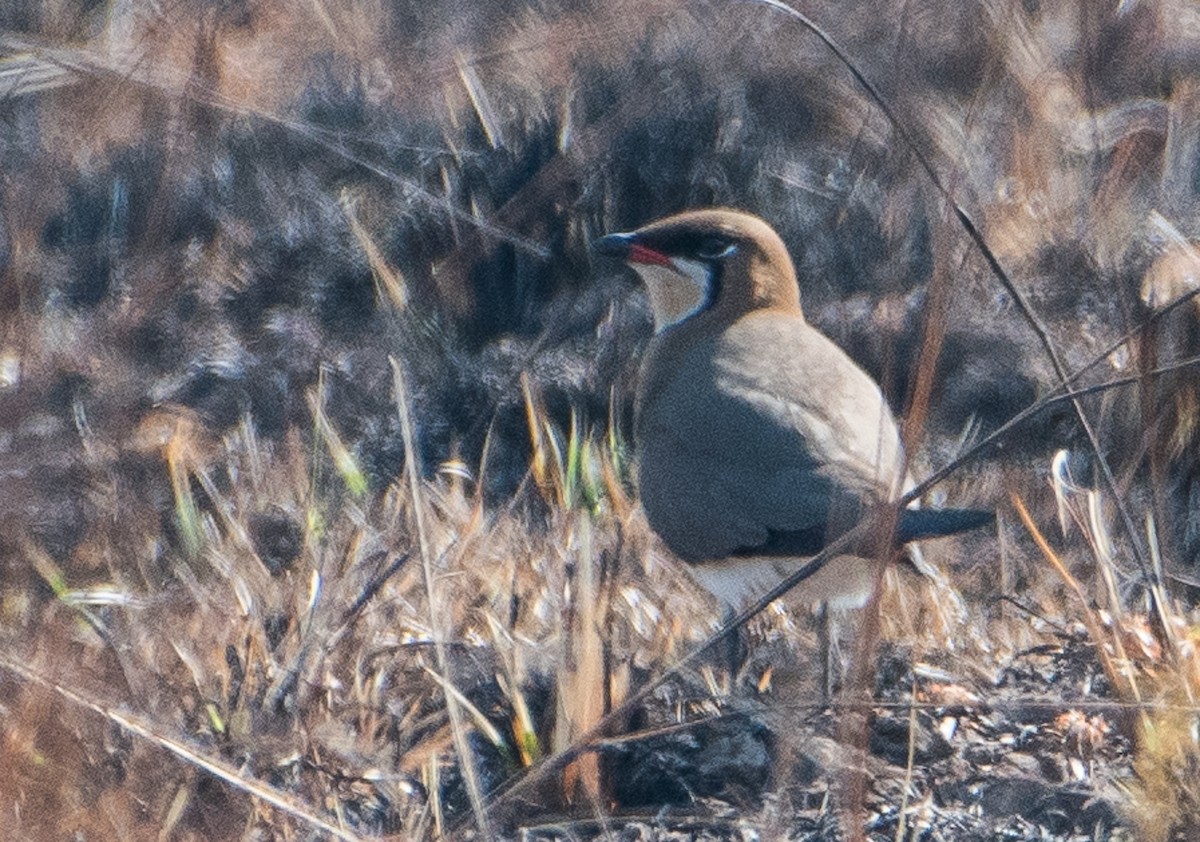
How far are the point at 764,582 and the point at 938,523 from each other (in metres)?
0.53

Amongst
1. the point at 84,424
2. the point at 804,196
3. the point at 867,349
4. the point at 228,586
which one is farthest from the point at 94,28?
the point at 84,424

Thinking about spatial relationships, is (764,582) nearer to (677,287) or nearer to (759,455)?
(759,455)

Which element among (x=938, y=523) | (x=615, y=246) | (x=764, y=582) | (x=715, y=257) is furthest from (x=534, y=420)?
(x=938, y=523)

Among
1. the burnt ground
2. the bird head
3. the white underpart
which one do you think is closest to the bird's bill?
the bird head

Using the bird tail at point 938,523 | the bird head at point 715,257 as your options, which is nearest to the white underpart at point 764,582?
the bird tail at point 938,523

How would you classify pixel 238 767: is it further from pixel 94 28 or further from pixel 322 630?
pixel 94 28

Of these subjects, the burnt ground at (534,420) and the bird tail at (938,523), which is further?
the bird tail at (938,523)

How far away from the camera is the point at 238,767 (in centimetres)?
258

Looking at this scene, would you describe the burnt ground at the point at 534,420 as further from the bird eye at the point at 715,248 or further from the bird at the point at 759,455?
the bird eye at the point at 715,248

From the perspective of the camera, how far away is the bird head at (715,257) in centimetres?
412

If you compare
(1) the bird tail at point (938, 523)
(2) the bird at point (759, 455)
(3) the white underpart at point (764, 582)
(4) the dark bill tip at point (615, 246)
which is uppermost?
(4) the dark bill tip at point (615, 246)

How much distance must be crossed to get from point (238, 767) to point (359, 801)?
0.60ft

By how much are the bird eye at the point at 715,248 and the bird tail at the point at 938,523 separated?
4.27ft

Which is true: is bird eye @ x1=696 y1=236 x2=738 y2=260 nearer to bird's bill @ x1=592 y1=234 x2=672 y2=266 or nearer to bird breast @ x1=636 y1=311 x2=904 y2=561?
bird's bill @ x1=592 y1=234 x2=672 y2=266
